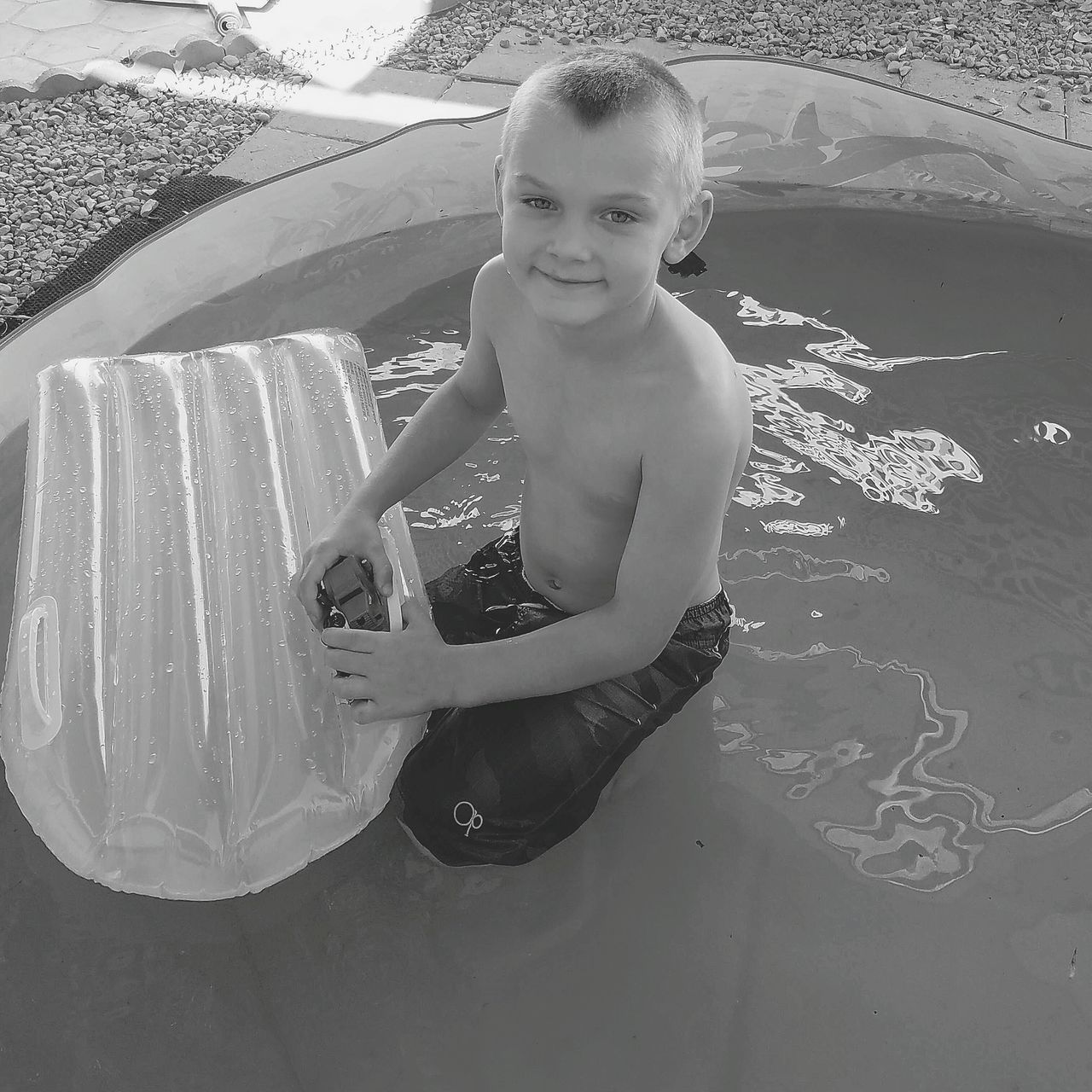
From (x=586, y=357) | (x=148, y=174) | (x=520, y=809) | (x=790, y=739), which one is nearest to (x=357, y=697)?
(x=520, y=809)

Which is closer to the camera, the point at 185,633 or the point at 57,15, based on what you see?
the point at 185,633

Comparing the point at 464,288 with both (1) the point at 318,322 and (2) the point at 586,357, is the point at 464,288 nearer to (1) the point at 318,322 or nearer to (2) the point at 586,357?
(1) the point at 318,322

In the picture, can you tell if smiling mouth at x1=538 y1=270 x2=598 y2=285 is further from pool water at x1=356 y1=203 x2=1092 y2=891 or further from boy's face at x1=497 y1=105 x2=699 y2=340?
pool water at x1=356 y1=203 x2=1092 y2=891

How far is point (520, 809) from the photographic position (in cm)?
111

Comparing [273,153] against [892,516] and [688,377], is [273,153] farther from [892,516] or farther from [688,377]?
[688,377]

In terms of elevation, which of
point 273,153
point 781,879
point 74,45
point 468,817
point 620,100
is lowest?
point 781,879

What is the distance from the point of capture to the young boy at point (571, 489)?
0.87 m

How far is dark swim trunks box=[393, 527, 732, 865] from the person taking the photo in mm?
1107

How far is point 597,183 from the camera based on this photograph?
852mm

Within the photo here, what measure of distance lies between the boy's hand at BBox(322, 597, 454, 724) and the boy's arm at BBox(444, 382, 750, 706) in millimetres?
13

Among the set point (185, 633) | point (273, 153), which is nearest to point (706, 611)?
point (185, 633)

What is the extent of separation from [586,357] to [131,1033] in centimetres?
→ 80

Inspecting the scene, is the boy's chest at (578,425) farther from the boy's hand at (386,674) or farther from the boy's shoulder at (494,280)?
the boy's hand at (386,674)

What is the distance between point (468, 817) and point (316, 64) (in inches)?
90.6
